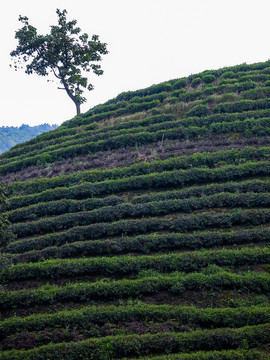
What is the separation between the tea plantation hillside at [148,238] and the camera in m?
8.98

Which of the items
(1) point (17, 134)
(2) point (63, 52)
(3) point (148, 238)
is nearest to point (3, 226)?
(3) point (148, 238)

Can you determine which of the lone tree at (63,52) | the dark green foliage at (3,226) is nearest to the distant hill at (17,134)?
the lone tree at (63,52)

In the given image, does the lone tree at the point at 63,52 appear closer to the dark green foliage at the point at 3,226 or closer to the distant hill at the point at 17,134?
the dark green foliage at the point at 3,226

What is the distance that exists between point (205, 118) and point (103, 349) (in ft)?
64.5

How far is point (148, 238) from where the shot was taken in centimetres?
1370

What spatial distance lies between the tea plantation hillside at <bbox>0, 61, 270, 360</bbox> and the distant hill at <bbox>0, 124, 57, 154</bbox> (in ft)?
348

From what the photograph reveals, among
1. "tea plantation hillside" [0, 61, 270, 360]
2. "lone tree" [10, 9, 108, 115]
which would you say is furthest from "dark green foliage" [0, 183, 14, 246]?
"lone tree" [10, 9, 108, 115]

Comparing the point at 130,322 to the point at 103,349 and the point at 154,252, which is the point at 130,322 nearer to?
the point at 103,349

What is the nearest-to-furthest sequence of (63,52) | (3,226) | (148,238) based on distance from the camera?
(3,226) < (148,238) < (63,52)

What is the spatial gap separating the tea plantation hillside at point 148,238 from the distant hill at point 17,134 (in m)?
106

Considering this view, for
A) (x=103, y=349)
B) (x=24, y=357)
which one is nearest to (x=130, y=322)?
(x=103, y=349)

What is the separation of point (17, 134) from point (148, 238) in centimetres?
14532

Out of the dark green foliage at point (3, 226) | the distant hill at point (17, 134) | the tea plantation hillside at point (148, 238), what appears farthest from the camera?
the distant hill at point (17, 134)

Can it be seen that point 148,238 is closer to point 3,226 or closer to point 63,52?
point 3,226
